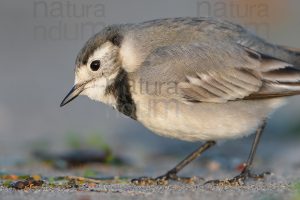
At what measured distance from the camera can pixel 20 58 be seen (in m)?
16.5

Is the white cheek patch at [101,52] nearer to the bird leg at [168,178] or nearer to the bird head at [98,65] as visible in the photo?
the bird head at [98,65]

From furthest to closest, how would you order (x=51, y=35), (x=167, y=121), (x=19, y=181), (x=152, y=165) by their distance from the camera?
(x=51, y=35) → (x=152, y=165) → (x=167, y=121) → (x=19, y=181)

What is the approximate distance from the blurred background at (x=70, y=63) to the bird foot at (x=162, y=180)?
5.96 ft

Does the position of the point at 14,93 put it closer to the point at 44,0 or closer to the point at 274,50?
the point at 44,0

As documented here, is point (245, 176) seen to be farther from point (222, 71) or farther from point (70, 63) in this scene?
point (70, 63)

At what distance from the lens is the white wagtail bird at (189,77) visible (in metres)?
8.57

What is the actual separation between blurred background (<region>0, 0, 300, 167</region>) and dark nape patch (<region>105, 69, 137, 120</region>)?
2.16 m

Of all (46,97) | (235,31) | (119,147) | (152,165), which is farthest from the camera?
(46,97)

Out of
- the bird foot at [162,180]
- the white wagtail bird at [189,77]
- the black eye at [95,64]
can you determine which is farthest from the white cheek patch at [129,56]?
the bird foot at [162,180]

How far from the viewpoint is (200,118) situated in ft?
28.0

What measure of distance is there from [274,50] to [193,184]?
2.02m

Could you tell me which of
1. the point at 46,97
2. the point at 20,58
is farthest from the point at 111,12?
the point at 46,97

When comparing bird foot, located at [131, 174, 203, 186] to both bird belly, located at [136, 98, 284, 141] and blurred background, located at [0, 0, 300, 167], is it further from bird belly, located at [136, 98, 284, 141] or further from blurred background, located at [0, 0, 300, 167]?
blurred background, located at [0, 0, 300, 167]

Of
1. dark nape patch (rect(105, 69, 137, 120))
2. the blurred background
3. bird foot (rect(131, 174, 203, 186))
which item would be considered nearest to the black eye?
dark nape patch (rect(105, 69, 137, 120))
